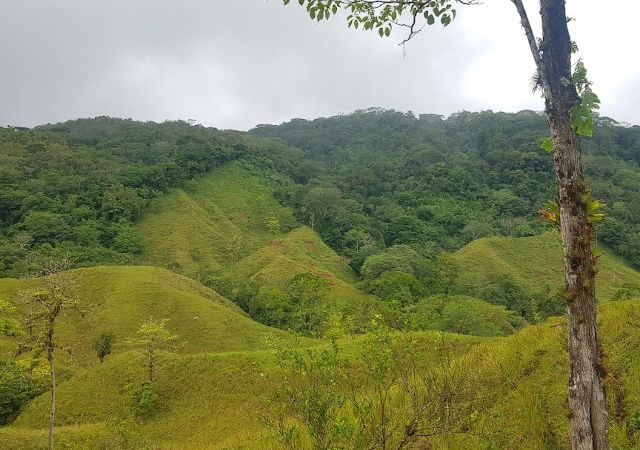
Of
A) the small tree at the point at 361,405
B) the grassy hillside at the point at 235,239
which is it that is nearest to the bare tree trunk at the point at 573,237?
the small tree at the point at 361,405

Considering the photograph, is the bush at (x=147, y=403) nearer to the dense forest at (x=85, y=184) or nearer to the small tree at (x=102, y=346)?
the small tree at (x=102, y=346)

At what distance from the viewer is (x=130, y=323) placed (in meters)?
36.7

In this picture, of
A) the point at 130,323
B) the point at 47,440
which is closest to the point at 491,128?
the point at 130,323

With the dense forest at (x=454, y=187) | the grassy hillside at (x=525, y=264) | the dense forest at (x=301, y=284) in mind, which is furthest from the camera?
the dense forest at (x=454, y=187)

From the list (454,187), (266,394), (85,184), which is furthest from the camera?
(454,187)

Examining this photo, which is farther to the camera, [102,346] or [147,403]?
[102,346]

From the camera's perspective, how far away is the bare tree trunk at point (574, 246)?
10.4 ft

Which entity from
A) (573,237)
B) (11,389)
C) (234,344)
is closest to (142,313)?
(234,344)

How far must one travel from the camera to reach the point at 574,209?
334 cm

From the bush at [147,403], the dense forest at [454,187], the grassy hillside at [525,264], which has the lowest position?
the grassy hillside at [525,264]

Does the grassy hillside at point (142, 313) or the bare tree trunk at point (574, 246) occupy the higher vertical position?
the bare tree trunk at point (574, 246)

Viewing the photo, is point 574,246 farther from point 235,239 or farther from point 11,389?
point 235,239

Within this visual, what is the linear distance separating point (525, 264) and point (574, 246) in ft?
214

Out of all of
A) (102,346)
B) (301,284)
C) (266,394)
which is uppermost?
(266,394)
